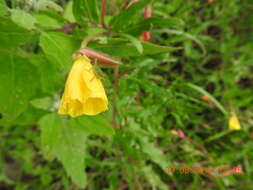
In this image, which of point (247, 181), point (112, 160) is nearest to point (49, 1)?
point (112, 160)

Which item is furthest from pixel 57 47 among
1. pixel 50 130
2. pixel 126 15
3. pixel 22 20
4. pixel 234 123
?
pixel 234 123

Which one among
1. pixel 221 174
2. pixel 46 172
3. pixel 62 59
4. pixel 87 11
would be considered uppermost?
pixel 87 11

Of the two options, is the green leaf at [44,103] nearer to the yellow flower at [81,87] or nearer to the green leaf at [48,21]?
the green leaf at [48,21]

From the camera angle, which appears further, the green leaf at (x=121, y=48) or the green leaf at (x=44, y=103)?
the green leaf at (x=44, y=103)

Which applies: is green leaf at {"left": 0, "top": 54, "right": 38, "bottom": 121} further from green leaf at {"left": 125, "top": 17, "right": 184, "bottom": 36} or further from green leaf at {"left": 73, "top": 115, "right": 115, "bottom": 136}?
green leaf at {"left": 125, "top": 17, "right": 184, "bottom": 36}

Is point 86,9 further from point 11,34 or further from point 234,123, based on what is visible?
point 234,123

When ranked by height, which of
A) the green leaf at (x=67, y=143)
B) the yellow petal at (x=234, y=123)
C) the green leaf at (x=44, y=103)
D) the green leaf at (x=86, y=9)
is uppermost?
the green leaf at (x=86, y=9)

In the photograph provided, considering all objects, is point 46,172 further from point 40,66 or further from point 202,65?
point 202,65

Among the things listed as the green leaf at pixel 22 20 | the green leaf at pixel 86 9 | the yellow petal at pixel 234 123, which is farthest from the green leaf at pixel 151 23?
the yellow petal at pixel 234 123
